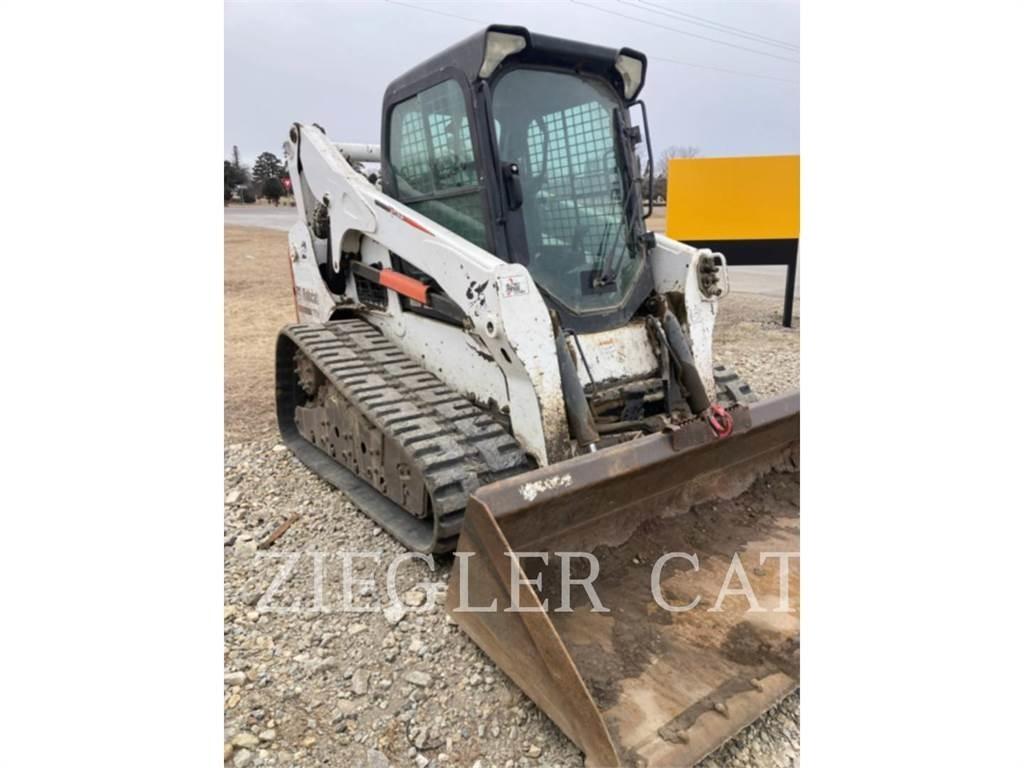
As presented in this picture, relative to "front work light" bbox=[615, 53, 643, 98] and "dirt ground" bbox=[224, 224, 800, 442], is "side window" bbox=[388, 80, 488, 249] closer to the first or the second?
"front work light" bbox=[615, 53, 643, 98]

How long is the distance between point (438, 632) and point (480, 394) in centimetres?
93

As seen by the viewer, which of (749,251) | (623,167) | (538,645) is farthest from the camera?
(749,251)

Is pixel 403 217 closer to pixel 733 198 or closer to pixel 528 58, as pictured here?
pixel 528 58

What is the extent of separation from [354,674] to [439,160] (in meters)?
1.95

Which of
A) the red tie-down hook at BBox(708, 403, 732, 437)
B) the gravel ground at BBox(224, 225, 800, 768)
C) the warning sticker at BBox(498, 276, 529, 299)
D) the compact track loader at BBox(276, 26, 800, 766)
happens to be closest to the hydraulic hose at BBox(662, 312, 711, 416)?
the compact track loader at BBox(276, 26, 800, 766)

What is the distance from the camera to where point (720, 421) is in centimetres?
228

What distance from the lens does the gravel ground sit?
1.74 meters

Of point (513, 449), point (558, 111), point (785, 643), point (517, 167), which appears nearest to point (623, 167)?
point (558, 111)

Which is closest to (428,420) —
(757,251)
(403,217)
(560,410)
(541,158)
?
(560,410)

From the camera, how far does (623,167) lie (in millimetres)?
2965

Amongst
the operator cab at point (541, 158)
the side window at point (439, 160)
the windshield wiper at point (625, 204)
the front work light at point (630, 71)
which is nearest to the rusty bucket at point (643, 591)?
the operator cab at point (541, 158)

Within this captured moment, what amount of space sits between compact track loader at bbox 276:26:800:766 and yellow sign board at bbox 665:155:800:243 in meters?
4.07

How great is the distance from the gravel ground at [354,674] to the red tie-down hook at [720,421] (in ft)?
2.63

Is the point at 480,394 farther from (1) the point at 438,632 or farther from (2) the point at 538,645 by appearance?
(2) the point at 538,645
